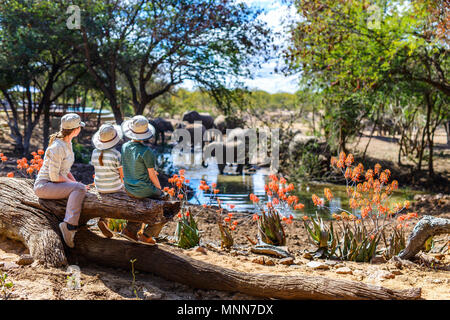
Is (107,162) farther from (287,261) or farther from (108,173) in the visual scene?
(287,261)

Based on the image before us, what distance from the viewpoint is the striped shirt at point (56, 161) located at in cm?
420

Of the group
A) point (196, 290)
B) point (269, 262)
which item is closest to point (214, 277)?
point (196, 290)

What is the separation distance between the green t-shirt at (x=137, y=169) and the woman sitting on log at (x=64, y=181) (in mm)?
467

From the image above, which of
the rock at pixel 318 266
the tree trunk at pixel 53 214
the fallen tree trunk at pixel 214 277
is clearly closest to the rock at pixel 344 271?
the rock at pixel 318 266

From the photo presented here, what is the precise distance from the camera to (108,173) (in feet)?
13.9

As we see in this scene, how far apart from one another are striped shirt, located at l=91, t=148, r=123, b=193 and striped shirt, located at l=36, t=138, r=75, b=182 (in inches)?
11.4

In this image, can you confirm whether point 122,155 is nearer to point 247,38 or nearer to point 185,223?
point 185,223

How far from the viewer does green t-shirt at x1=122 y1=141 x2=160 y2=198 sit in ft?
13.7

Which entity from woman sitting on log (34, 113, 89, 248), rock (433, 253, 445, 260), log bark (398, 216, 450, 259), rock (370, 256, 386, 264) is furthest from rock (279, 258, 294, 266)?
woman sitting on log (34, 113, 89, 248)

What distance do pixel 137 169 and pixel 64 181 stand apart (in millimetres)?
772

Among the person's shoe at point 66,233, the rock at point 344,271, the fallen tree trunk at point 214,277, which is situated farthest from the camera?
the rock at point 344,271

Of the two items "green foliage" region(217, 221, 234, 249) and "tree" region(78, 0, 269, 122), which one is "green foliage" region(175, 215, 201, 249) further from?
"tree" region(78, 0, 269, 122)

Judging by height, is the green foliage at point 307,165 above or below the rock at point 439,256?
above

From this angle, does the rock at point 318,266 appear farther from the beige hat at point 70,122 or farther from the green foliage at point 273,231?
the beige hat at point 70,122
